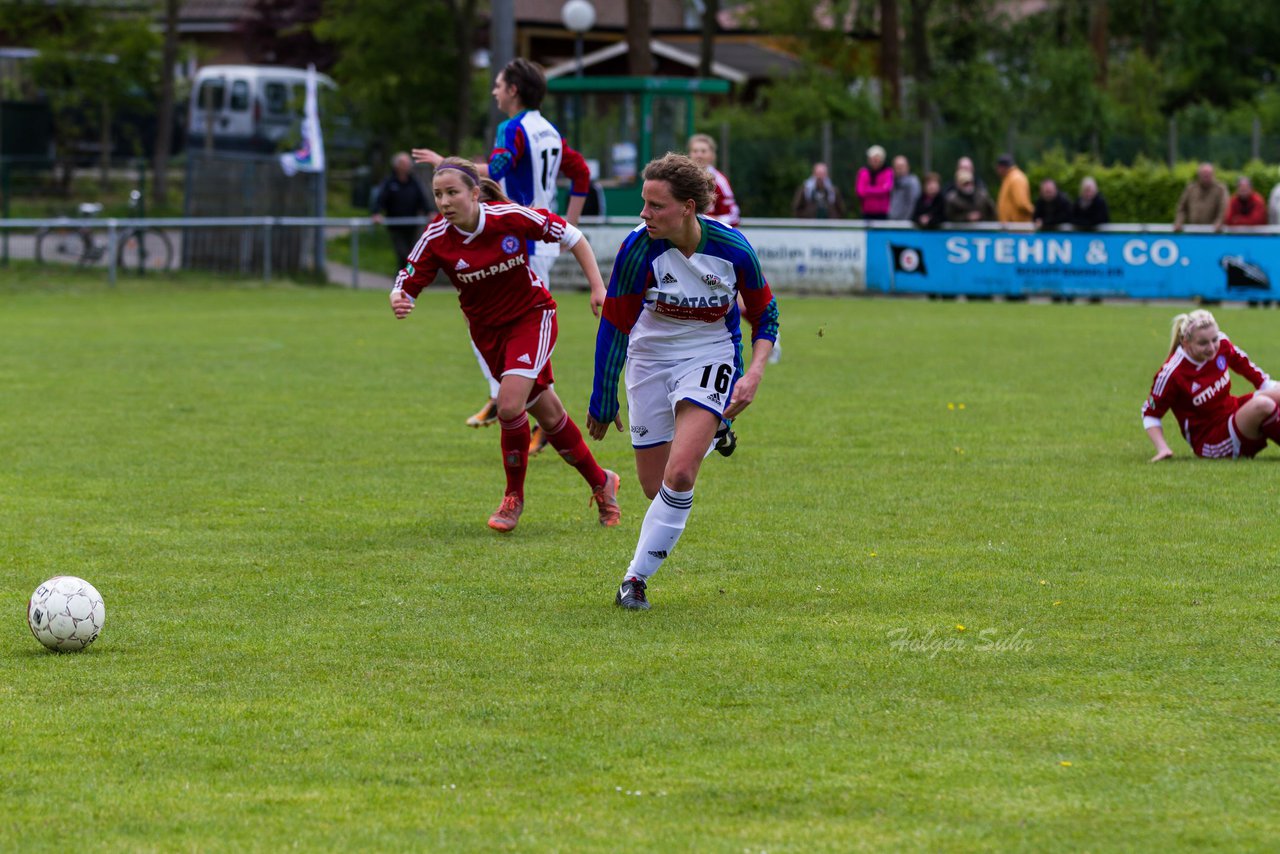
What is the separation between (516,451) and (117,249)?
21.7 meters

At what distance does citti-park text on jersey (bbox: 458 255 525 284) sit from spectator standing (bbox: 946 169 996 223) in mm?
18571

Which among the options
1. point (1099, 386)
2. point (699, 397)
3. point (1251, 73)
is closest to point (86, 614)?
point (699, 397)

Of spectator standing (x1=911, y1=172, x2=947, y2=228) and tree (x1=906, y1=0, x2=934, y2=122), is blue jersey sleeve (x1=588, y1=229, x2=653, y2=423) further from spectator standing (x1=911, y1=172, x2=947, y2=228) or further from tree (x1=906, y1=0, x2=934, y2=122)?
tree (x1=906, y1=0, x2=934, y2=122)

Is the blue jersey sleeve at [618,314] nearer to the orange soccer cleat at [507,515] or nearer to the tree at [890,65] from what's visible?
the orange soccer cleat at [507,515]

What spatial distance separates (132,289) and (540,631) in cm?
2227

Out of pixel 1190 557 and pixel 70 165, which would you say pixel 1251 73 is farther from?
pixel 1190 557

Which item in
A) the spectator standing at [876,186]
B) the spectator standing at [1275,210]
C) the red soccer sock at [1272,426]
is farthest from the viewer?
the spectator standing at [876,186]

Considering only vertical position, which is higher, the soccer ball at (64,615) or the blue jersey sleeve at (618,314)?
the blue jersey sleeve at (618,314)

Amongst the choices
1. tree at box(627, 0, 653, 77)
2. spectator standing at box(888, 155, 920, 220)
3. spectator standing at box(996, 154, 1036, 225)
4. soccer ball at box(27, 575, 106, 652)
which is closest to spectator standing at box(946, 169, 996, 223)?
spectator standing at box(996, 154, 1036, 225)

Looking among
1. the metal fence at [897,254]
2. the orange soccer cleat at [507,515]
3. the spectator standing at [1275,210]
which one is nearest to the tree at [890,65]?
the metal fence at [897,254]

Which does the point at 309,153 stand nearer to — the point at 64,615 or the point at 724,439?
the point at 724,439

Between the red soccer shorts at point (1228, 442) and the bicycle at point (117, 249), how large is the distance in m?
21.4

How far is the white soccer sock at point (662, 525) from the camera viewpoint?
7113 millimetres

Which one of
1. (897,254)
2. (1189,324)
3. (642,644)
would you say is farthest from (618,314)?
(897,254)
